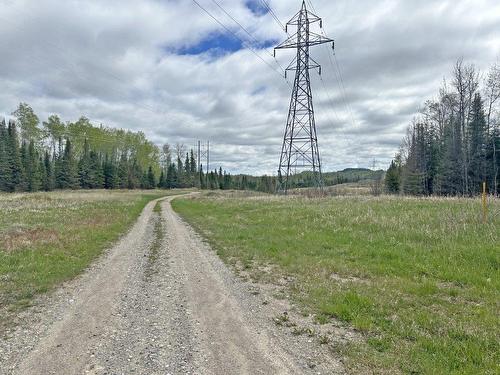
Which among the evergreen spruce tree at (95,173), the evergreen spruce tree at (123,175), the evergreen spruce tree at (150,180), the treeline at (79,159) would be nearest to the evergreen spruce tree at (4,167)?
the treeline at (79,159)

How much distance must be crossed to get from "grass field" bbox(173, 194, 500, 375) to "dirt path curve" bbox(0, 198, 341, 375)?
1.08 metres

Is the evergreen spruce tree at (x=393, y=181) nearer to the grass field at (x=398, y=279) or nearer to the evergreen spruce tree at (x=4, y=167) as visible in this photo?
the grass field at (x=398, y=279)

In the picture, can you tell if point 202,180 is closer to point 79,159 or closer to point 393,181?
point 79,159

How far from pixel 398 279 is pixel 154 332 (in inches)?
229

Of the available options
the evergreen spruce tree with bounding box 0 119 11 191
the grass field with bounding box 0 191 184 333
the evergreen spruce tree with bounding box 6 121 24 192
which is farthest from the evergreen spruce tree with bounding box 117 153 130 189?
the grass field with bounding box 0 191 184 333

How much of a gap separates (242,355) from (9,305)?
5255 millimetres

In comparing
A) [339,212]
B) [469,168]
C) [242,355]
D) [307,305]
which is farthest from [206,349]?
[469,168]

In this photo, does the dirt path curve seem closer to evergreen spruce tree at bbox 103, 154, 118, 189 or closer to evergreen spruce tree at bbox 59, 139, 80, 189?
evergreen spruce tree at bbox 59, 139, 80, 189

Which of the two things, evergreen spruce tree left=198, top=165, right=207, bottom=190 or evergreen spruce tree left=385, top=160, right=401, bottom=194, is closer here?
evergreen spruce tree left=385, top=160, right=401, bottom=194

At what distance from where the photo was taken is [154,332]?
5.32 m

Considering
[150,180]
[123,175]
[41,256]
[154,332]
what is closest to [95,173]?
[123,175]

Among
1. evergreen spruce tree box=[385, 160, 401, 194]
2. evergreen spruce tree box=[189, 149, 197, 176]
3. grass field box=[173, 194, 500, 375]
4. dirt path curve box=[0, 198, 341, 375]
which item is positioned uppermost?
evergreen spruce tree box=[189, 149, 197, 176]

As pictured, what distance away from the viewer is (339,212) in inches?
753

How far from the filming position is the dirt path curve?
14.1ft
